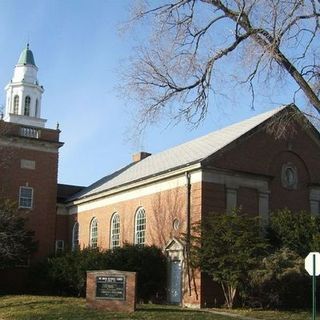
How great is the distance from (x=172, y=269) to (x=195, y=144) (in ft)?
31.3

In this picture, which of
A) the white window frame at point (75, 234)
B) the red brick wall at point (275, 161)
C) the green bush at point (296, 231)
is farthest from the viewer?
the white window frame at point (75, 234)

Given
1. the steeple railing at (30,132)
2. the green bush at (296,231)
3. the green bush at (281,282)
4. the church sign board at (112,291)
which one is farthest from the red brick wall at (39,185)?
the green bush at (281,282)

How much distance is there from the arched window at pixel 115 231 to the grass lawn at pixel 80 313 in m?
11.8

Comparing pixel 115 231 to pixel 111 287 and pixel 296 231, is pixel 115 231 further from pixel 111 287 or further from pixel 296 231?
pixel 111 287

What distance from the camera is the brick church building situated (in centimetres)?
3058

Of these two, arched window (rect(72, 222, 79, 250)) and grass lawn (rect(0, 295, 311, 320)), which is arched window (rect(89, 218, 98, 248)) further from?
grass lawn (rect(0, 295, 311, 320))

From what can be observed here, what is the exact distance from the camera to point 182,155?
36.0 metres

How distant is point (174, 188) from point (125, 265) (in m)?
4.82

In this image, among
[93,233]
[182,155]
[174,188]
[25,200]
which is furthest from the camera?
[25,200]

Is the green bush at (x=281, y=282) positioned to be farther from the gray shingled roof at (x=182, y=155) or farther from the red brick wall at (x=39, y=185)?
the red brick wall at (x=39, y=185)

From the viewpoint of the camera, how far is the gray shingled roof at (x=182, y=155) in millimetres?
32719

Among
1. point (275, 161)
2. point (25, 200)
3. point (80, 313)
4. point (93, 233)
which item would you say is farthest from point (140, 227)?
point (80, 313)

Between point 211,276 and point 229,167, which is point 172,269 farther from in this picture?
point 229,167

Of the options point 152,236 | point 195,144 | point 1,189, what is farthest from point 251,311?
point 1,189
